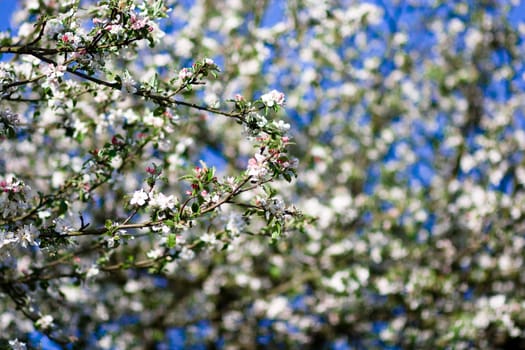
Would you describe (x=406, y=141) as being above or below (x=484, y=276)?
above

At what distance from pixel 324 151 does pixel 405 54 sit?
2.87 metres

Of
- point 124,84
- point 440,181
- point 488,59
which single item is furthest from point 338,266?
point 124,84

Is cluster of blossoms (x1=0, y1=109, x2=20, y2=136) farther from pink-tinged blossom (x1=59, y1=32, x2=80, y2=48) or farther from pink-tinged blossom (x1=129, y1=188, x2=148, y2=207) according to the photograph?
pink-tinged blossom (x1=129, y1=188, x2=148, y2=207)

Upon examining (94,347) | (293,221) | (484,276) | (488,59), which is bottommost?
(293,221)

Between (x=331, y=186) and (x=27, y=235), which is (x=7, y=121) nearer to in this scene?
(x=27, y=235)

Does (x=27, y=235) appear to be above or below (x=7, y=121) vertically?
below

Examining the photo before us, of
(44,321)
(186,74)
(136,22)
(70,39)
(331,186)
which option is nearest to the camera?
(70,39)

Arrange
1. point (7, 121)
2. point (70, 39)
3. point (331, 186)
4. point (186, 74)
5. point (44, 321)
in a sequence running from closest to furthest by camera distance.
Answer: point (70, 39), point (186, 74), point (7, 121), point (44, 321), point (331, 186)

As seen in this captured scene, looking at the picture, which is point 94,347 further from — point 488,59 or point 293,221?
point 488,59

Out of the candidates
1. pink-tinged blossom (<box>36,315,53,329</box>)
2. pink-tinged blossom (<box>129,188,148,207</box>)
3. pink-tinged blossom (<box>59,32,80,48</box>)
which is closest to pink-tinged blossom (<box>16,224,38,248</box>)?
pink-tinged blossom (<box>129,188,148,207</box>)

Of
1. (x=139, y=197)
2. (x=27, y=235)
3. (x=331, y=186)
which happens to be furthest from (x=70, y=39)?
(x=331, y=186)

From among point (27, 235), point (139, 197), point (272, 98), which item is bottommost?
point (27, 235)

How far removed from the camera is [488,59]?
9578mm

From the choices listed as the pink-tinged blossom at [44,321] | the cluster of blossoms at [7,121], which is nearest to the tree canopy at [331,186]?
the pink-tinged blossom at [44,321]
